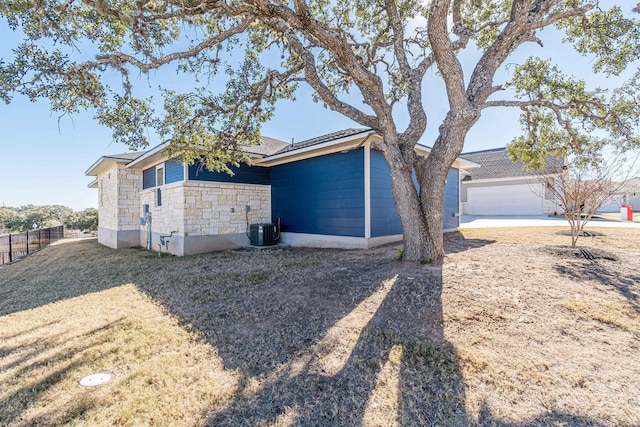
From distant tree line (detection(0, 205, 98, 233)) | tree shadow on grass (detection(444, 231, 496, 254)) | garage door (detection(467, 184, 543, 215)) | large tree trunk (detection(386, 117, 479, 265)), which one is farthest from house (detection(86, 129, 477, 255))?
distant tree line (detection(0, 205, 98, 233))

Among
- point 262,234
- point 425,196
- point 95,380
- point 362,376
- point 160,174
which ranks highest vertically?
point 160,174

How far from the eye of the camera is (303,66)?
609 centimetres

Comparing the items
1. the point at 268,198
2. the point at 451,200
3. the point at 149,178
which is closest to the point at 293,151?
the point at 268,198

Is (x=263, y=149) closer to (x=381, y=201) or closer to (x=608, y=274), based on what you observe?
(x=381, y=201)

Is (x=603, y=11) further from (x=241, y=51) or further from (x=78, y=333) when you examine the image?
(x=78, y=333)

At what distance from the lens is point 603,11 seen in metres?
6.09

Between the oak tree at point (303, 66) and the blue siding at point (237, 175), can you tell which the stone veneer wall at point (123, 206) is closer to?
the blue siding at point (237, 175)

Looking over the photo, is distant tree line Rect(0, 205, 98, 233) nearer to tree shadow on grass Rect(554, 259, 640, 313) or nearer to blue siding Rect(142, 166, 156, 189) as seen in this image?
blue siding Rect(142, 166, 156, 189)

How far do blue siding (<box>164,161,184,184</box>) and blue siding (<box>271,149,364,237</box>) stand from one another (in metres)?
3.40

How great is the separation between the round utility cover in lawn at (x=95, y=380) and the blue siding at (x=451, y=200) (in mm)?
12170

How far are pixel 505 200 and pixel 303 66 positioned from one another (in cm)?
2042

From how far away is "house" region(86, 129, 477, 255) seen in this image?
8508 millimetres

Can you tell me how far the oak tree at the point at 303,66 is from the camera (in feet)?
16.2

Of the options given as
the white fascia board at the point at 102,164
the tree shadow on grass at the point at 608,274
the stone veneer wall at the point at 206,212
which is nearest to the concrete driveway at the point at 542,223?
the tree shadow on grass at the point at 608,274
